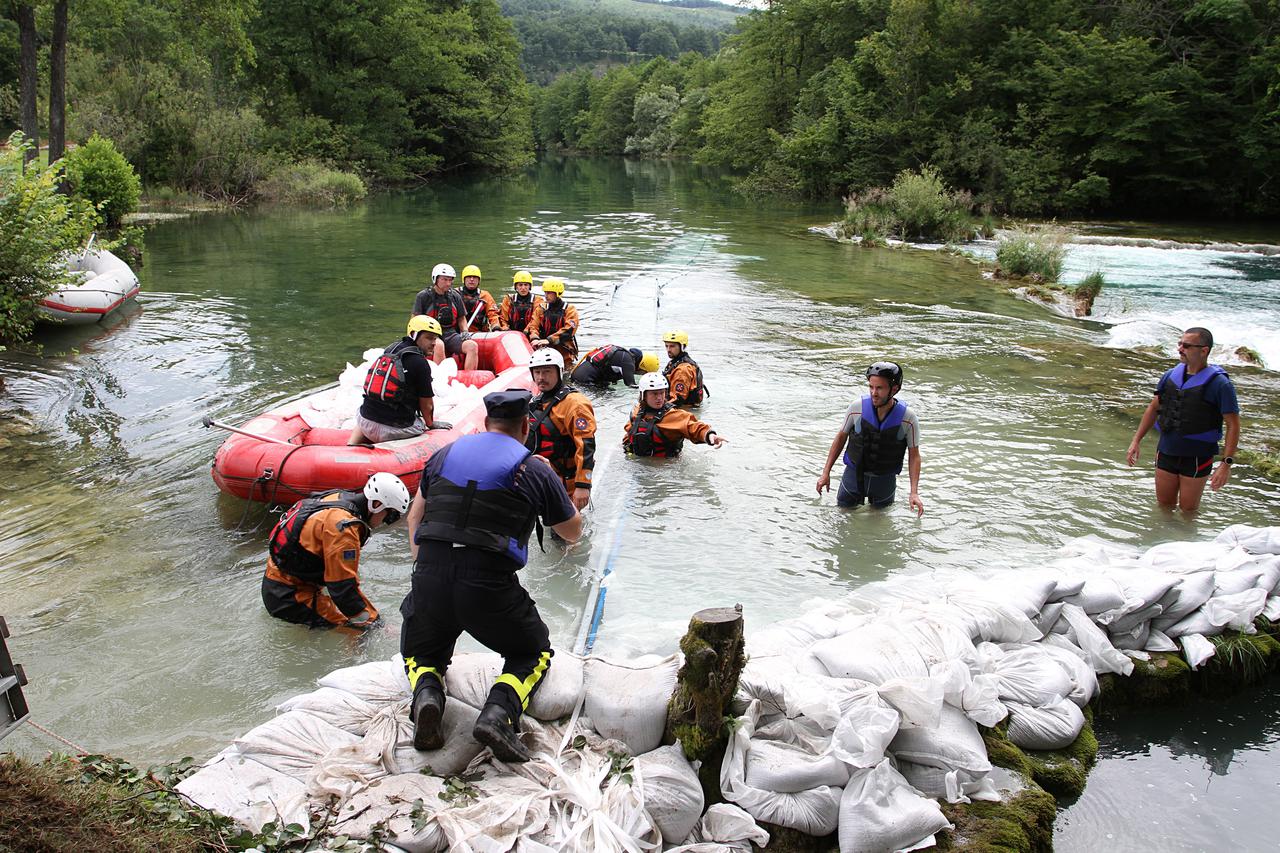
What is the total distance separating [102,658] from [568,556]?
291 cm

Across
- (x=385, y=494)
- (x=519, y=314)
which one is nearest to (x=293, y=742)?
(x=385, y=494)

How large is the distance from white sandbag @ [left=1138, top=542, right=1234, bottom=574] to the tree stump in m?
3.27

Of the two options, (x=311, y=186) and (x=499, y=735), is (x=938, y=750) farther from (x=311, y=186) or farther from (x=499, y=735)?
(x=311, y=186)

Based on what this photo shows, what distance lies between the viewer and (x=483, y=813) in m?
3.24

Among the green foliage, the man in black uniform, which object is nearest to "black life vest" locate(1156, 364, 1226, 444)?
the man in black uniform

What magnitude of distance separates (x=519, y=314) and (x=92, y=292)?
6.26 meters

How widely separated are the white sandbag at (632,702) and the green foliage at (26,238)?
26.3 feet

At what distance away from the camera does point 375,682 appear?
13.2 ft

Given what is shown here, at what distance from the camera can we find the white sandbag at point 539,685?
12.6ft

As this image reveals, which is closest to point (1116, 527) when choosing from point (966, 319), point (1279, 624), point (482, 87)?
point (1279, 624)

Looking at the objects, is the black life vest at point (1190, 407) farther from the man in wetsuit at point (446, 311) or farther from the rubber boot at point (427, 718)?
the man in wetsuit at point (446, 311)

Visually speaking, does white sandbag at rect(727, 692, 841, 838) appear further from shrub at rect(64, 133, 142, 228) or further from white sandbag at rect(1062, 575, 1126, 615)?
shrub at rect(64, 133, 142, 228)

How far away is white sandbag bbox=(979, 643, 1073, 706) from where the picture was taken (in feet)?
14.3

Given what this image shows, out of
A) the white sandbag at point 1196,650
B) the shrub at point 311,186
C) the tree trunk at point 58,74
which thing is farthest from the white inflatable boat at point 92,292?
the shrub at point 311,186
